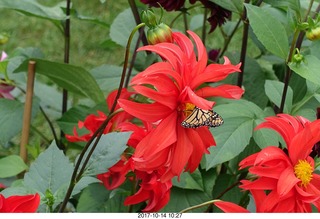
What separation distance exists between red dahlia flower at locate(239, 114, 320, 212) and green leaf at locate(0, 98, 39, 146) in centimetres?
55

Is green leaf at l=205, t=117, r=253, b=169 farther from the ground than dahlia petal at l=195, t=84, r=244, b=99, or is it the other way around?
dahlia petal at l=195, t=84, r=244, b=99

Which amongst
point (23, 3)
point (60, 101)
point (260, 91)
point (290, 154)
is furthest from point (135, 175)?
point (60, 101)

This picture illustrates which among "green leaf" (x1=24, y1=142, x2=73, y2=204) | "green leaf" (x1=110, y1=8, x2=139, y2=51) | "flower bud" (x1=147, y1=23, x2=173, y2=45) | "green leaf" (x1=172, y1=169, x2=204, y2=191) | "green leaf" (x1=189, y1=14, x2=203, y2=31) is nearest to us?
"flower bud" (x1=147, y1=23, x2=173, y2=45)

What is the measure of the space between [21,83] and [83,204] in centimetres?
46

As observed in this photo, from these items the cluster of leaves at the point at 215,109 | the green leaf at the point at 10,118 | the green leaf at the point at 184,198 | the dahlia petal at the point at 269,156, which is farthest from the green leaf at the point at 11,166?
the dahlia petal at the point at 269,156

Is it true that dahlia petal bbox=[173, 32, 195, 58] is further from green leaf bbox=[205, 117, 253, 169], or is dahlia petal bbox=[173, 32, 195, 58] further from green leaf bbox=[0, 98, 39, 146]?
green leaf bbox=[0, 98, 39, 146]

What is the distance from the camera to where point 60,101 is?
154 cm

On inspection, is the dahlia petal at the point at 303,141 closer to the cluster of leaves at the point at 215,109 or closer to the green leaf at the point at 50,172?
the cluster of leaves at the point at 215,109

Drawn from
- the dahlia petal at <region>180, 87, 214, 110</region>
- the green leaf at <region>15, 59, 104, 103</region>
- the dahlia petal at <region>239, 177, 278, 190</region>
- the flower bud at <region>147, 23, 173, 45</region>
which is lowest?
the green leaf at <region>15, 59, 104, 103</region>

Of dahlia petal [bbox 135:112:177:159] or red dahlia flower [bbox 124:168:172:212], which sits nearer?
dahlia petal [bbox 135:112:177:159]

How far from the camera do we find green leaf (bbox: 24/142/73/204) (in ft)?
2.95

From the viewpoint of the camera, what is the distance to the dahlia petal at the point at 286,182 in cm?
70

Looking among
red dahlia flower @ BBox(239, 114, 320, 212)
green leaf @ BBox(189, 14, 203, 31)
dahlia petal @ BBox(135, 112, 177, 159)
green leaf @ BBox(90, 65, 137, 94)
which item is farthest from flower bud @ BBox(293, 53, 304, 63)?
green leaf @ BBox(189, 14, 203, 31)

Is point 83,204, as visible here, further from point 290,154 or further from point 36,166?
point 290,154
